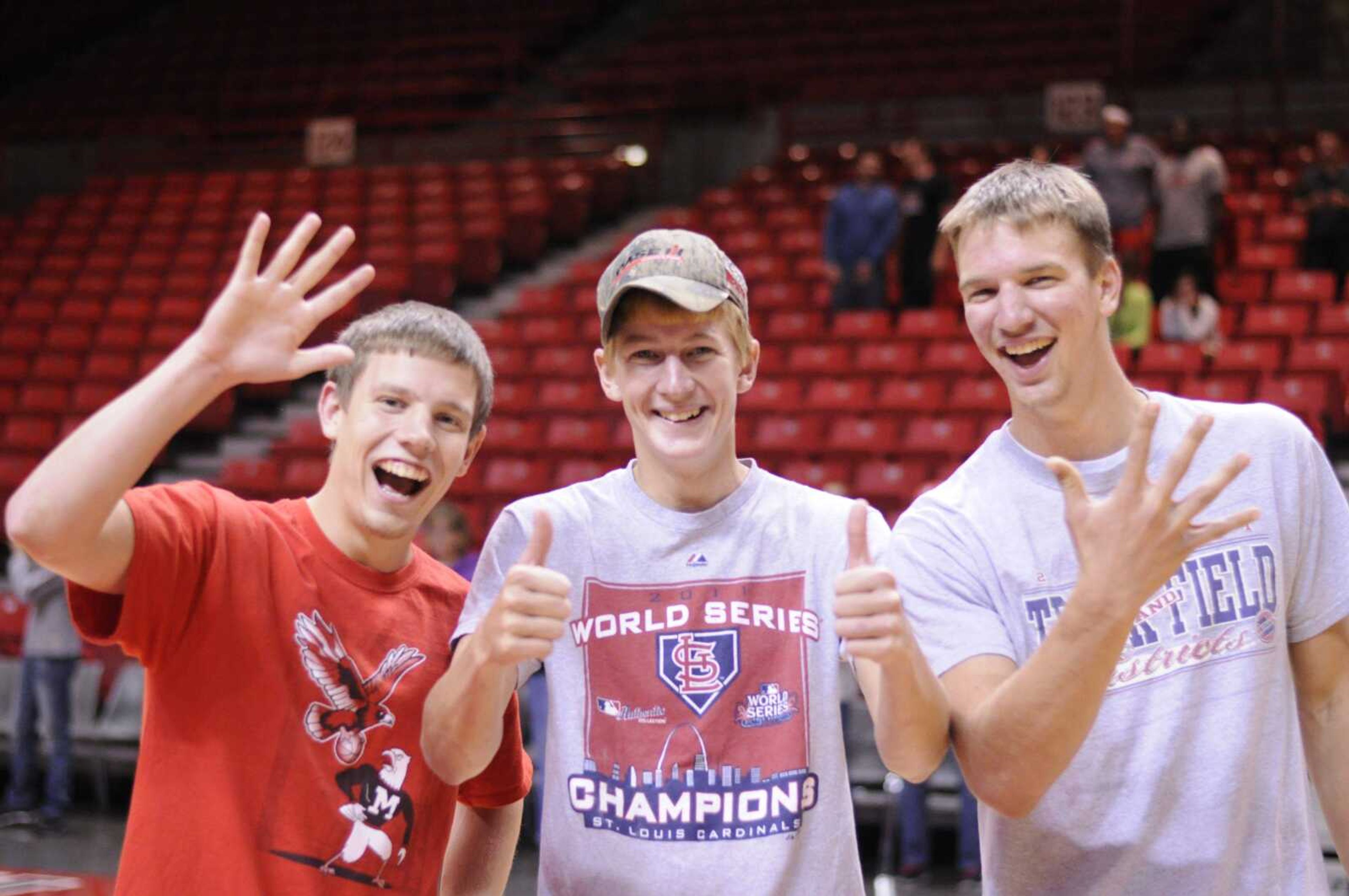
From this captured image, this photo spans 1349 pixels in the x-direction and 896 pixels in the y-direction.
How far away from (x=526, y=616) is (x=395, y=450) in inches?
20.4

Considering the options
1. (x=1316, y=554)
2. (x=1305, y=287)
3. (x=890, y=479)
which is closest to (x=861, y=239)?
(x=890, y=479)

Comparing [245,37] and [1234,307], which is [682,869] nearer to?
[1234,307]

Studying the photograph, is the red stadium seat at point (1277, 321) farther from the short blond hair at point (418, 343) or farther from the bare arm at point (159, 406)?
the bare arm at point (159, 406)

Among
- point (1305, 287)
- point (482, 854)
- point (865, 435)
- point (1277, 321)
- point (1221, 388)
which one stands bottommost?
point (482, 854)

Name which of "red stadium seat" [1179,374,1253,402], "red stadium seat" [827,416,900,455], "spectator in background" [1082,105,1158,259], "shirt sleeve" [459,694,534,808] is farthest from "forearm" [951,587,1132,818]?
"spectator in background" [1082,105,1158,259]

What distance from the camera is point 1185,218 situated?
9.91m

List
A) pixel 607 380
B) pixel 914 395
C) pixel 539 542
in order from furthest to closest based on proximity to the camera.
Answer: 1. pixel 914 395
2. pixel 607 380
3. pixel 539 542

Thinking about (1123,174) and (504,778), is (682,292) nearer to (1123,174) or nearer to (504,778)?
(504,778)

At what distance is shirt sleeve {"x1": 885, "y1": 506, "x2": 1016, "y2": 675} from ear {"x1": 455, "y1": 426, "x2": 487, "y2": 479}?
0.77 m

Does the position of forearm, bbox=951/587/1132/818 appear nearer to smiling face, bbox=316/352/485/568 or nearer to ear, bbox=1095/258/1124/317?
ear, bbox=1095/258/1124/317

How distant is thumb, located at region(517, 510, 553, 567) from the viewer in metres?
2.15

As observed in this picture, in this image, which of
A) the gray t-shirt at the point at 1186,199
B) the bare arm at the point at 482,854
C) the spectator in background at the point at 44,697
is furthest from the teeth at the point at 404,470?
the gray t-shirt at the point at 1186,199

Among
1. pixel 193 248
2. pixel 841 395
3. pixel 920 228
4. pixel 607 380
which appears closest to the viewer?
pixel 607 380

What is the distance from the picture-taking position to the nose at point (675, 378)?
2.35m
